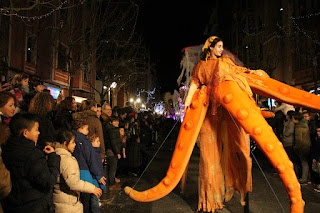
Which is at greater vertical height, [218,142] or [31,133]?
[31,133]

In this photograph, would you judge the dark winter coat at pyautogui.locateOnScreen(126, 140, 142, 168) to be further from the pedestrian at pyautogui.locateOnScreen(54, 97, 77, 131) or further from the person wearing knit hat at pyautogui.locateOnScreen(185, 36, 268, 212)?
the person wearing knit hat at pyautogui.locateOnScreen(185, 36, 268, 212)

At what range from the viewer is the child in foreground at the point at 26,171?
2107 millimetres

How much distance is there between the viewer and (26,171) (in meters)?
2.13

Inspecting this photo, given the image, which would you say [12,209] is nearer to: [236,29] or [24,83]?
[24,83]

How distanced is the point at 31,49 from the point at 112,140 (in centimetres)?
1123

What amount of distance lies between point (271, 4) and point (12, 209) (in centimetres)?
2344

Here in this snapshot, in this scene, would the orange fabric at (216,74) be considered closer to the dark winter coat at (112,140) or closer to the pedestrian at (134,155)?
the dark winter coat at (112,140)

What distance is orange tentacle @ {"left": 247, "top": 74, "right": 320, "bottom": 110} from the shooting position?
9.00ft

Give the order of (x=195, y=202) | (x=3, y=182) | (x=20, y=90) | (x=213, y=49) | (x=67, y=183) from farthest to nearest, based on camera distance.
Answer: (x=195, y=202), (x=20, y=90), (x=213, y=49), (x=67, y=183), (x=3, y=182)

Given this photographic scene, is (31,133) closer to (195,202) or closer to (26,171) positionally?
(26,171)

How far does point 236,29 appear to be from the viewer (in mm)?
28844

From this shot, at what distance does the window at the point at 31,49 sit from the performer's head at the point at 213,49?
12.6 metres

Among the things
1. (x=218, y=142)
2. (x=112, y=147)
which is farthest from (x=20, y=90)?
(x=218, y=142)

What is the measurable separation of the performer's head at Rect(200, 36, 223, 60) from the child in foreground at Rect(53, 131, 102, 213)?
229cm
